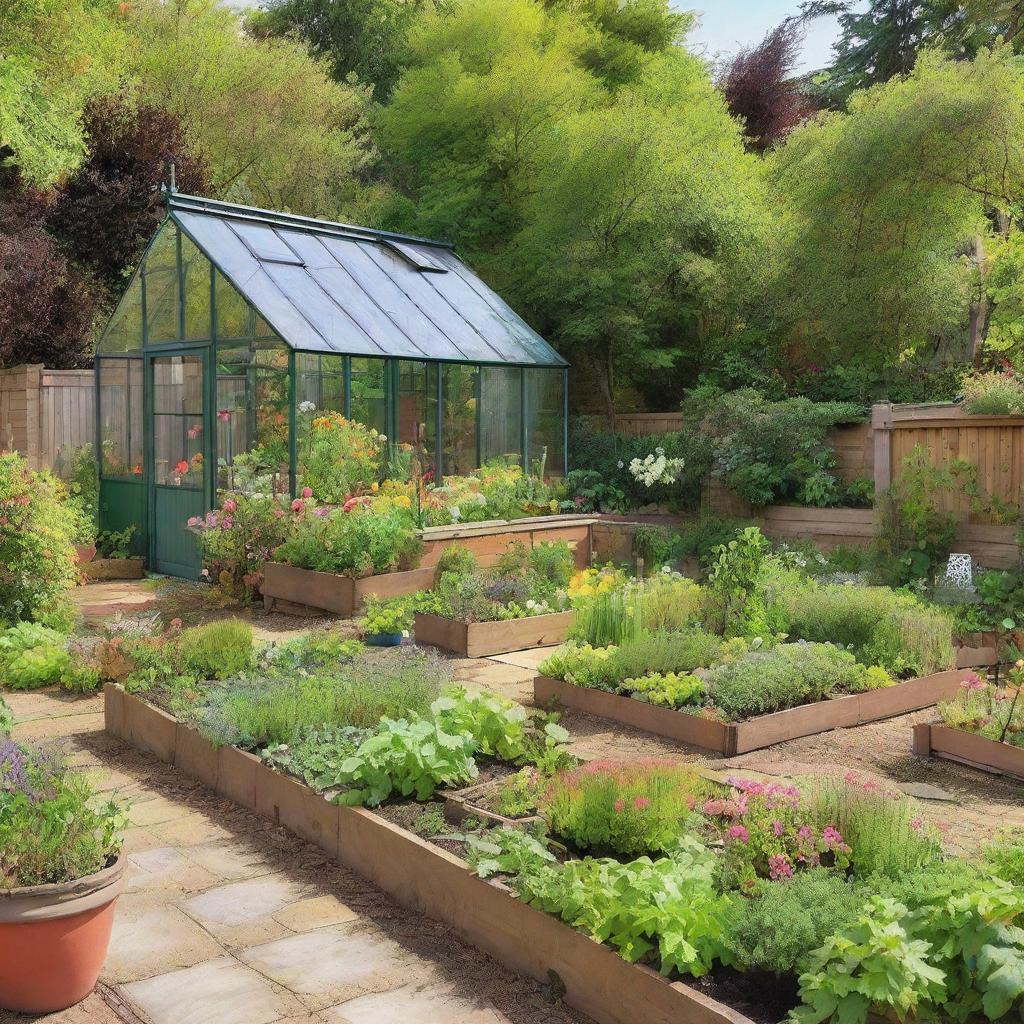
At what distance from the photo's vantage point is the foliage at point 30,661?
7066mm

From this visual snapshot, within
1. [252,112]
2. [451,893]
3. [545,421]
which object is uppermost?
[252,112]

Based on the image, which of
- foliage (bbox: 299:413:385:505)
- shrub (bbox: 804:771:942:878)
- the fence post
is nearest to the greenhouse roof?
foliage (bbox: 299:413:385:505)

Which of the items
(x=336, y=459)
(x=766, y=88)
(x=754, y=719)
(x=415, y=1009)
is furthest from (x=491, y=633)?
(x=766, y=88)

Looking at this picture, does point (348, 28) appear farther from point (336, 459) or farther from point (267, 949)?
point (267, 949)

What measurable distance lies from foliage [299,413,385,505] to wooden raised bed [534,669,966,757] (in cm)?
453

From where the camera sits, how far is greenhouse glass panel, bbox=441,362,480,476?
11.9 m

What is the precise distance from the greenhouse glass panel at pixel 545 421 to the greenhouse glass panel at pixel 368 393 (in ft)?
7.37

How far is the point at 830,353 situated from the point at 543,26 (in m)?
7.74

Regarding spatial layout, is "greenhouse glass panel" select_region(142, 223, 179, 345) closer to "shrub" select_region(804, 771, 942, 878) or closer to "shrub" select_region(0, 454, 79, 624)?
"shrub" select_region(0, 454, 79, 624)

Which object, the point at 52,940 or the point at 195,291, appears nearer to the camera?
the point at 52,940

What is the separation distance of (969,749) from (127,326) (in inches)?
396

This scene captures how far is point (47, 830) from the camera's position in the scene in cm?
314

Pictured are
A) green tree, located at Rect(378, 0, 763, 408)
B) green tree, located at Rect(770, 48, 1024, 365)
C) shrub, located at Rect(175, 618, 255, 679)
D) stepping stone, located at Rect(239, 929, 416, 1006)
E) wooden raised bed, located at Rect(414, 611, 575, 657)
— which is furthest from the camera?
green tree, located at Rect(378, 0, 763, 408)

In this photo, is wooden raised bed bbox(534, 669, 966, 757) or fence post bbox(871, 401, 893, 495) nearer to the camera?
wooden raised bed bbox(534, 669, 966, 757)
